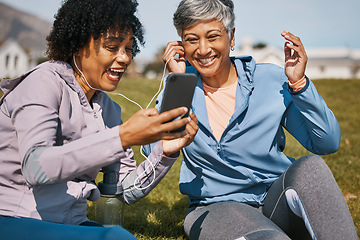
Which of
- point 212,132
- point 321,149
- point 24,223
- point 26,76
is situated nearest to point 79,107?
point 26,76

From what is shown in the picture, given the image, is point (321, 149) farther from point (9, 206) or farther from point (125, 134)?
point (9, 206)

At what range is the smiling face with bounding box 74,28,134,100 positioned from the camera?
2789 mm

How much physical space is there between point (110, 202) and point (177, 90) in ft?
5.03

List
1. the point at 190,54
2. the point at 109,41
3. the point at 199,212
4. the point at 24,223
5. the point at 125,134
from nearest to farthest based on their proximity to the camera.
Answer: the point at 125,134
the point at 24,223
the point at 109,41
the point at 199,212
the point at 190,54

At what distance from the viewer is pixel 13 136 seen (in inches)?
92.8

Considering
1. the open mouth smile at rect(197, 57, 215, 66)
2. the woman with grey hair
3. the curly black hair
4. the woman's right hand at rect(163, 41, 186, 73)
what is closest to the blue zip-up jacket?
the woman with grey hair

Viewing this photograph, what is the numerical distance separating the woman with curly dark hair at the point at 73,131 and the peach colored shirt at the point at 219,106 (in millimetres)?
674

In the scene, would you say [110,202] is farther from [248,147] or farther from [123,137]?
[123,137]

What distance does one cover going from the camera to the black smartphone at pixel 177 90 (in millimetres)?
2289

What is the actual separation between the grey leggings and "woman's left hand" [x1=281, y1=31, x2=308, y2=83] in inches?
25.9

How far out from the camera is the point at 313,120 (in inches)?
122

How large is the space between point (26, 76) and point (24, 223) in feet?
2.96

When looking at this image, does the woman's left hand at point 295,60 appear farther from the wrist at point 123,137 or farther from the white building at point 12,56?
the white building at point 12,56

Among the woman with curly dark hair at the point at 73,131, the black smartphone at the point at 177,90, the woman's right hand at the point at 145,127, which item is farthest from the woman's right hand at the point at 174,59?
the woman's right hand at the point at 145,127
